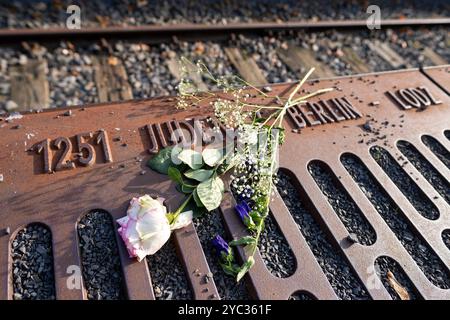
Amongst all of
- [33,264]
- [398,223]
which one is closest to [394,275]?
[398,223]

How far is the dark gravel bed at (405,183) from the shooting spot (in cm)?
181

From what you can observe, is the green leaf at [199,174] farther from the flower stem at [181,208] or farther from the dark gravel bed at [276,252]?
the dark gravel bed at [276,252]

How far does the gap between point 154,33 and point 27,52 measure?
2.41ft

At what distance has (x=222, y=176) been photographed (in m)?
1.72

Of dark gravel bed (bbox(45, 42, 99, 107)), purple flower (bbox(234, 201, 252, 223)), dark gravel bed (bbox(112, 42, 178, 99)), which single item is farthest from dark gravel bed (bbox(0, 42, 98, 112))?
purple flower (bbox(234, 201, 252, 223))

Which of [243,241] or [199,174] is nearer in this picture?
[243,241]

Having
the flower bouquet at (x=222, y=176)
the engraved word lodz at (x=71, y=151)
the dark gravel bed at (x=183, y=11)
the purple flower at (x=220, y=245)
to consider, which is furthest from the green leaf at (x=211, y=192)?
the dark gravel bed at (x=183, y=11)

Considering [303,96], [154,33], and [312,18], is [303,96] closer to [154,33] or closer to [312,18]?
[154,33]

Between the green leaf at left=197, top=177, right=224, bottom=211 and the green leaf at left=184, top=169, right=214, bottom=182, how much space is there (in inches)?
0.8

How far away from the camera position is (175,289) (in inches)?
56.5

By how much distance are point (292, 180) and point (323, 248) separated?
0.31 metres

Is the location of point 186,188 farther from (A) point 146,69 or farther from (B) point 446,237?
(A) point 146,69

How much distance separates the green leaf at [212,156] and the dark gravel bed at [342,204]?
40cm
